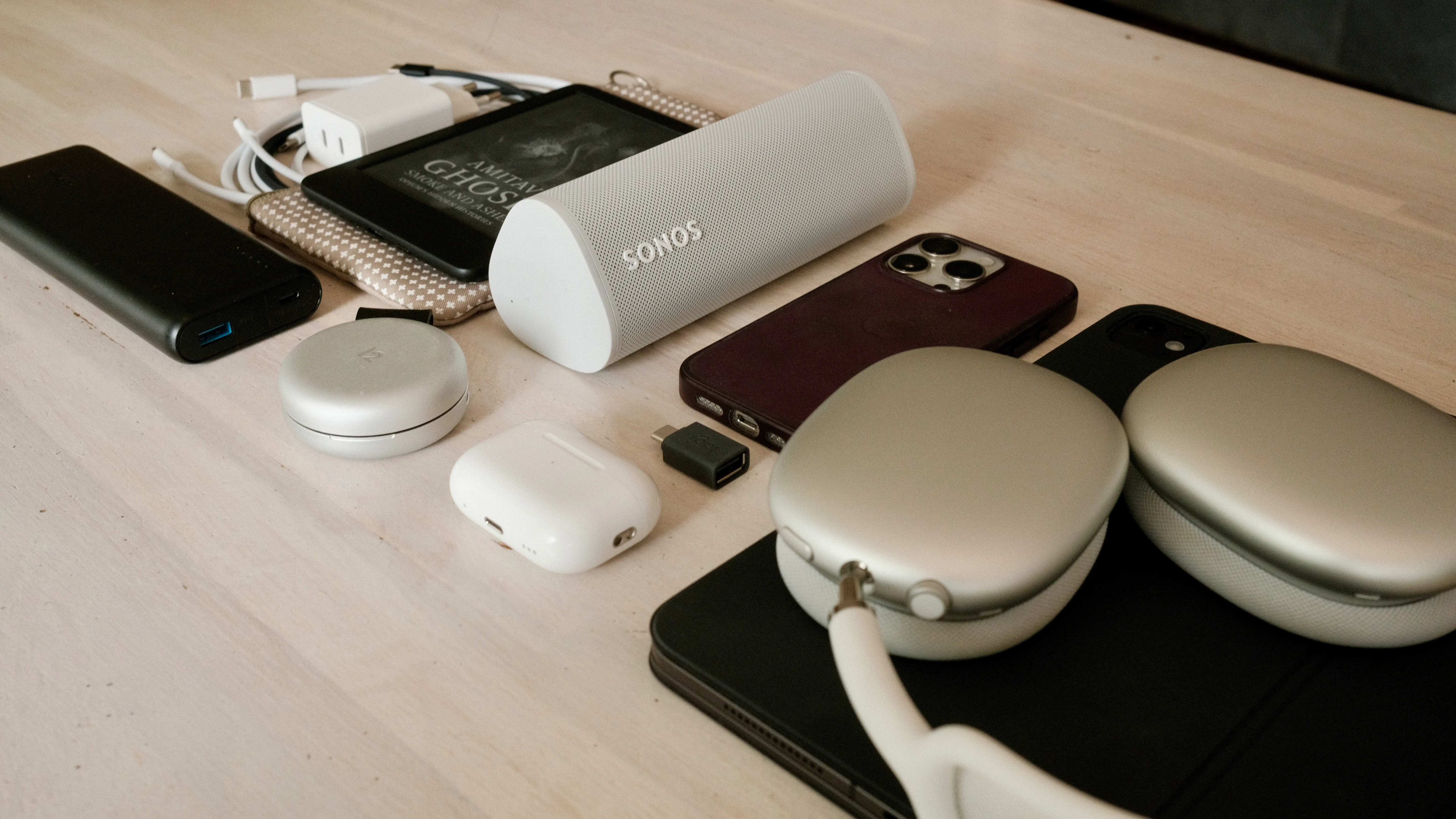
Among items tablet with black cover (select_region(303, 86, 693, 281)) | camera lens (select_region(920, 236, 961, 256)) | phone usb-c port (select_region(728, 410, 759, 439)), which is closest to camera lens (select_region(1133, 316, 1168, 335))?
camera lens (select_region(920, 236, 961, 256))

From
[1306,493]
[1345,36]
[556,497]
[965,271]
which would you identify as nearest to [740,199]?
[965,271]

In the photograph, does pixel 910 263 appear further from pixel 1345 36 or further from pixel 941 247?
pixel 1345 36

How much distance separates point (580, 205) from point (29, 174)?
42cm

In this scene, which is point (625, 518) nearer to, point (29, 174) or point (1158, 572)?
point (1158, 572)

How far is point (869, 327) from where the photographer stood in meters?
0.66

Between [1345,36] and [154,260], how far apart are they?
101cm

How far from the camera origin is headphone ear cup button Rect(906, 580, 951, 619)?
41 cm

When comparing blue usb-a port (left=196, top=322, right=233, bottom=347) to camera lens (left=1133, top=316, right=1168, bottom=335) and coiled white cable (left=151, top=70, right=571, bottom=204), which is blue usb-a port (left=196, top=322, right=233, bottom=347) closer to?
coiled white cable (left=151, top=70, right=571, bottom=204)

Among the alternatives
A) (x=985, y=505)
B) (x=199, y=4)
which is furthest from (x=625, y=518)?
(x=199, y=4)

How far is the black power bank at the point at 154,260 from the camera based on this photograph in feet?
2.17

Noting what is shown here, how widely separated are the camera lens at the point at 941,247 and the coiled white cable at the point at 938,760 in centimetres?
40

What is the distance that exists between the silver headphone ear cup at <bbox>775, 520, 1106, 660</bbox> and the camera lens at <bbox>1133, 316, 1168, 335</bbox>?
9.5 inches

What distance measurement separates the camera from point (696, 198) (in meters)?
0.67

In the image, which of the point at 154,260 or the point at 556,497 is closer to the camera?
the point at 556,497
